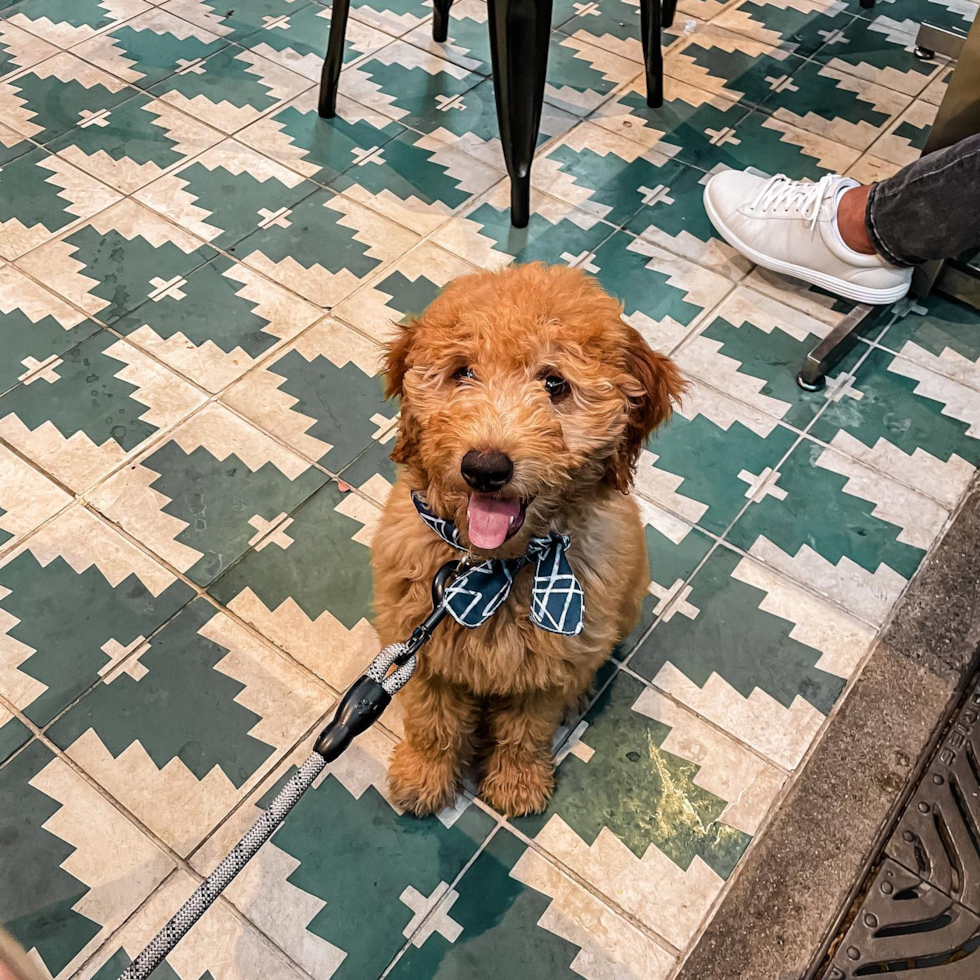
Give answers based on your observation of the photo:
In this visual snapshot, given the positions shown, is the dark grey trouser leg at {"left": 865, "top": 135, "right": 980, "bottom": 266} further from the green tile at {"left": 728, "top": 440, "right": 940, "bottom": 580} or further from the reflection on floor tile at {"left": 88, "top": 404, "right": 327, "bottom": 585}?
the reflection on floor tile at {"left": 88, "top": 404, "right": 327, "bottom": 585}

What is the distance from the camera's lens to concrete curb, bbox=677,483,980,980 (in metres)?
1.70

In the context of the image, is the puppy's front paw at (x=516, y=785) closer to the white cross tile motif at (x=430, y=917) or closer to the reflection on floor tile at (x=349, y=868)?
the reflection on floor tile at (x=349, y=868)

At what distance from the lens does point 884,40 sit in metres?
3.88

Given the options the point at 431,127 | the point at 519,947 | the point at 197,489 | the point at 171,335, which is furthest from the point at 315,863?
the point at 431,127

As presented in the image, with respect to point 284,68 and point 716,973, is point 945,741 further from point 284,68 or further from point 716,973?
point 284,68

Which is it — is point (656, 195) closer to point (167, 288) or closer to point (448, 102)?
point (448, 102)

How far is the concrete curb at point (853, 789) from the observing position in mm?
1701

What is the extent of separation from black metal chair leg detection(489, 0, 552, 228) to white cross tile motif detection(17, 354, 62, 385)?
155cm

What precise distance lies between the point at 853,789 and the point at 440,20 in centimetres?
330

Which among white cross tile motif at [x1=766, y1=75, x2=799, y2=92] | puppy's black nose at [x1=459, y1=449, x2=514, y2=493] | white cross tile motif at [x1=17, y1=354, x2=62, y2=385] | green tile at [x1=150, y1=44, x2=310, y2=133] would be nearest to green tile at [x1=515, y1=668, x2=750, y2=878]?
puppy's black nose at [x1=459, y1=449, x2=514, y2=493]

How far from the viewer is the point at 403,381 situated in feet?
4.75

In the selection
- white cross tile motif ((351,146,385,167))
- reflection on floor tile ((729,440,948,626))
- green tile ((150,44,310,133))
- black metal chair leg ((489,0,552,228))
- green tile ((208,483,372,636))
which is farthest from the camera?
green tile ((150,44,310,133))

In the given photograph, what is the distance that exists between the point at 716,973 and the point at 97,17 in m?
4.23

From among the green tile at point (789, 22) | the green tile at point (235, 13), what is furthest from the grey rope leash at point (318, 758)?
the green tile at point (789, 22)
